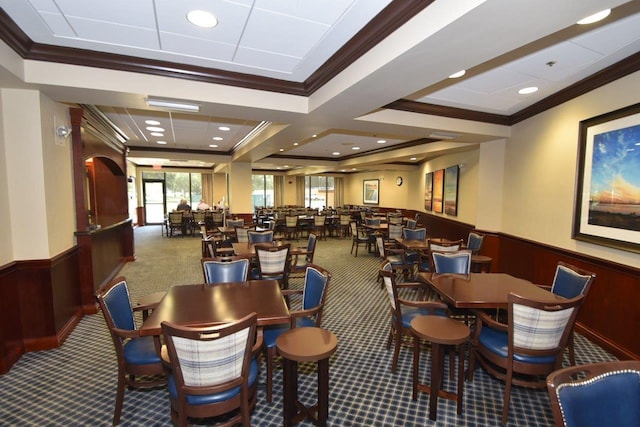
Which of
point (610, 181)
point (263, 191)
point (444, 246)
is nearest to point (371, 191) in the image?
point (263, 191)

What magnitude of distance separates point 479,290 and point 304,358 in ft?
5.80

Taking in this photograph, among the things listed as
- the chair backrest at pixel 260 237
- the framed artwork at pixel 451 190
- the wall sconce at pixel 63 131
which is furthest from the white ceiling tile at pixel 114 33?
the framed artwork at pixel 451 190

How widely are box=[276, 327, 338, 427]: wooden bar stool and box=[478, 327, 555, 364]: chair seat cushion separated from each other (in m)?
1.23

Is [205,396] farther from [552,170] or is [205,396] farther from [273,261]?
[552,170]

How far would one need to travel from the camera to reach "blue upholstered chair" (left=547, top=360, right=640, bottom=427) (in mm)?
1184

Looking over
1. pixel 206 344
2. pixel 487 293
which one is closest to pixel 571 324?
pixel 487 293

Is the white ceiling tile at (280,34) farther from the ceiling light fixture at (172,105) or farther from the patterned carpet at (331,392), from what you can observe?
the patterned carpet at (331,392)

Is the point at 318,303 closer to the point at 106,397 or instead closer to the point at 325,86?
the point at 106,397

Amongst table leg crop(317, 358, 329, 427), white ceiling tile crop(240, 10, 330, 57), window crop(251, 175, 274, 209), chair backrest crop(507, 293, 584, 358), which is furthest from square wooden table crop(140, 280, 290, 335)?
window crop(251, 175, 274, 209)

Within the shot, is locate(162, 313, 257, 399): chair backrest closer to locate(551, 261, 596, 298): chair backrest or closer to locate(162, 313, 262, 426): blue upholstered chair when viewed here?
locate(162, 313, 262, 426): blue upholstered chair

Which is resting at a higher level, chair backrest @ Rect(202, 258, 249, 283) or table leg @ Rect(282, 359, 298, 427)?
chair backrest @ Rect(202, 258, 249, 283)

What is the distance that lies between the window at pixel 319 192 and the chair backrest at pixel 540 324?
1552 cm

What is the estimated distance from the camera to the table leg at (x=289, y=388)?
2.00 meters

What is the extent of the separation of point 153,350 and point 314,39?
2691 mm
